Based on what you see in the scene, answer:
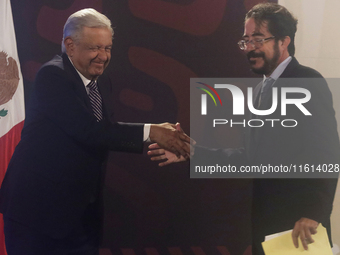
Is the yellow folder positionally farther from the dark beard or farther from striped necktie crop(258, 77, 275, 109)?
the dark beard

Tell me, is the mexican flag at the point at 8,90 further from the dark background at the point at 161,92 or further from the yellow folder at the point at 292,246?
the yellow folder at the point at 292,246

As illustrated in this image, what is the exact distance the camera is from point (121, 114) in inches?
80.3

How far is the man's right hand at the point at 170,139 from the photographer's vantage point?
1556mm

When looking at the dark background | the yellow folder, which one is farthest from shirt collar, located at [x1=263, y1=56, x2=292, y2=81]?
the yellow folder

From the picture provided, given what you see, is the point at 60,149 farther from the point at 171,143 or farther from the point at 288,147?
the point at 288,147

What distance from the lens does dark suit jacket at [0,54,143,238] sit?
1369 mm

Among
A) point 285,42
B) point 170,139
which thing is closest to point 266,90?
point 285,42

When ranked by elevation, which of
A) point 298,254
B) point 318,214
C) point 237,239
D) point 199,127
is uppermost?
point 199,127

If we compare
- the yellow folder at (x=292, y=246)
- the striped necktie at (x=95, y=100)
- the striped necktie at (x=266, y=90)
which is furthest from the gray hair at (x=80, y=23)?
the yellow folder at (x=292, y=246)

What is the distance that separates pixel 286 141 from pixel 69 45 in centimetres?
121

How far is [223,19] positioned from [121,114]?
96cm

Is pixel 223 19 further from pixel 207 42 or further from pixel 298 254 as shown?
pixel 298 254

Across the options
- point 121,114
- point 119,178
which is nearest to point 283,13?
point 121,114

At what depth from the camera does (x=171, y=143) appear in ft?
5.44
